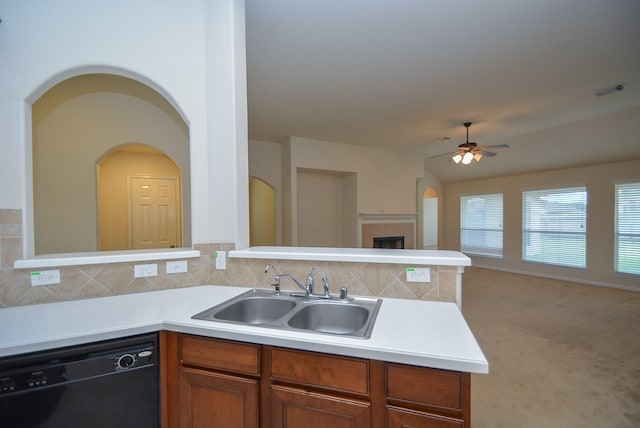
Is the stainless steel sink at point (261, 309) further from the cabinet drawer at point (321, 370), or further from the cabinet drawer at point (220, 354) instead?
the cabinet drawer at point (321, 370)

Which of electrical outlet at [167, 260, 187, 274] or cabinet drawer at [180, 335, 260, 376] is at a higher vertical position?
electrical outlet at [167, 260, 187, 274]

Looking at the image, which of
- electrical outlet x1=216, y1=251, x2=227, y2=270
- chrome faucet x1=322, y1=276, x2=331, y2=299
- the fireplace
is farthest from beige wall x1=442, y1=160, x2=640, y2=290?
electrical outlet x1=216, y1=251, x2=227, y2=270

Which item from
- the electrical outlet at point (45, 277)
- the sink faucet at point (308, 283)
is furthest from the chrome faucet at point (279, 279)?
the electrical outlet at point (45, 277)

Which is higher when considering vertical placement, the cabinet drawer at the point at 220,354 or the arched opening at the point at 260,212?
the arched opening at the point at 260,212

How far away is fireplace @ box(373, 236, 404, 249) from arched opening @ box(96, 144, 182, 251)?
13.0 feet

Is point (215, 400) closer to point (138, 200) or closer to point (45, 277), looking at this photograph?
point (45, 277)

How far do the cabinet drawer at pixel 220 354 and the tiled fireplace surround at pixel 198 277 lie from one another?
2.06 feet

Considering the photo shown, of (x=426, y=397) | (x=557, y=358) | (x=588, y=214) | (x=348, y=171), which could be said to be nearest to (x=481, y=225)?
(x=588, y=214)

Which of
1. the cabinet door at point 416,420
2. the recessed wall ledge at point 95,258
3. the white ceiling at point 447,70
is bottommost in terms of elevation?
the cabinet door at point 416,420

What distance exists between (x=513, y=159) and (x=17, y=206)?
780 cm

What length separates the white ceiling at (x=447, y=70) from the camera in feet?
7.13

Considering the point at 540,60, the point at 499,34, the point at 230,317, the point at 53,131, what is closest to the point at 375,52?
the point at 499,34

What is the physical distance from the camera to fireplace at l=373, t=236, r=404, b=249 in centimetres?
624

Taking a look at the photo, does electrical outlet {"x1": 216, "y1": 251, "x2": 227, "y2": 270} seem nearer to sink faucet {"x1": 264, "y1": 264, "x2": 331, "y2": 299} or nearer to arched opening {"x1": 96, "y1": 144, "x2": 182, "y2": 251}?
sink faucet {"x1": 264, "y1": 264, "x2": 331, "y2": 299}
